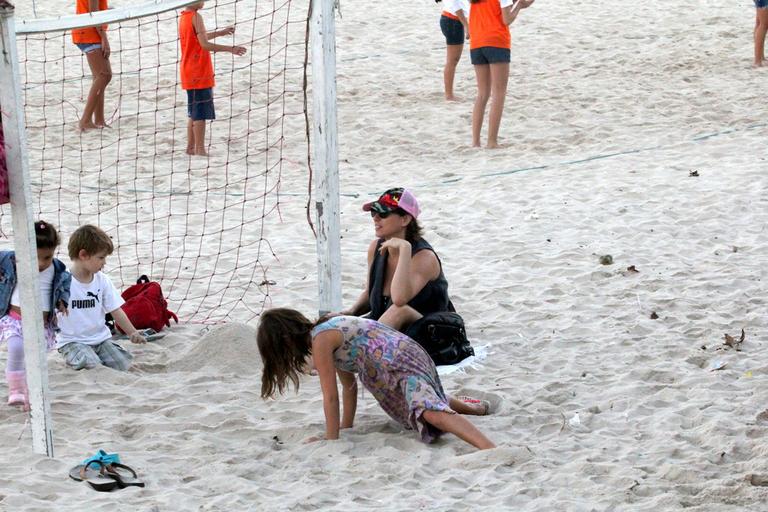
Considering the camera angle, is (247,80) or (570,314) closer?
(570,314)

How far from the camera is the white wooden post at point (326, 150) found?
5504mm

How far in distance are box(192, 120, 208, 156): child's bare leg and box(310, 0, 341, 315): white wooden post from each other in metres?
4.36

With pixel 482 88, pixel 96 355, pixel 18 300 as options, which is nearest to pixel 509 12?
pixel 482 88

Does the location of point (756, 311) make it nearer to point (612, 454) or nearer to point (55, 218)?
point (612, 454)

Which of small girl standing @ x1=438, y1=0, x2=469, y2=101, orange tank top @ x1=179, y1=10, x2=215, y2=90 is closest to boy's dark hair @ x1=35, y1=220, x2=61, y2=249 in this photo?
orange tank top @ x1=179, y1=10, x2=215, y2=90

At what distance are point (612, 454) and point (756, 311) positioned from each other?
80.3 inches

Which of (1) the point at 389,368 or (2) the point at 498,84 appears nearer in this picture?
(1) the point at 389,368

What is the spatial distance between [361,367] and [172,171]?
5275 mm

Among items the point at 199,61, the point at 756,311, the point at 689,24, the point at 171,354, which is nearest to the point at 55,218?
the point at 199,61

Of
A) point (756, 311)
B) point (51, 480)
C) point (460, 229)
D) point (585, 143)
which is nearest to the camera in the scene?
point (51, 480)

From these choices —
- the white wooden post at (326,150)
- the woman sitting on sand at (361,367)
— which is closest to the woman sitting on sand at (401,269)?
the white wooden post at (326,150)

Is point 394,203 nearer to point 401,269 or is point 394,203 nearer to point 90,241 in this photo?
point 401,269

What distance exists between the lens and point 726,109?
10977 millimetres

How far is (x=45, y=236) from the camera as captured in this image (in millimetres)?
5191
